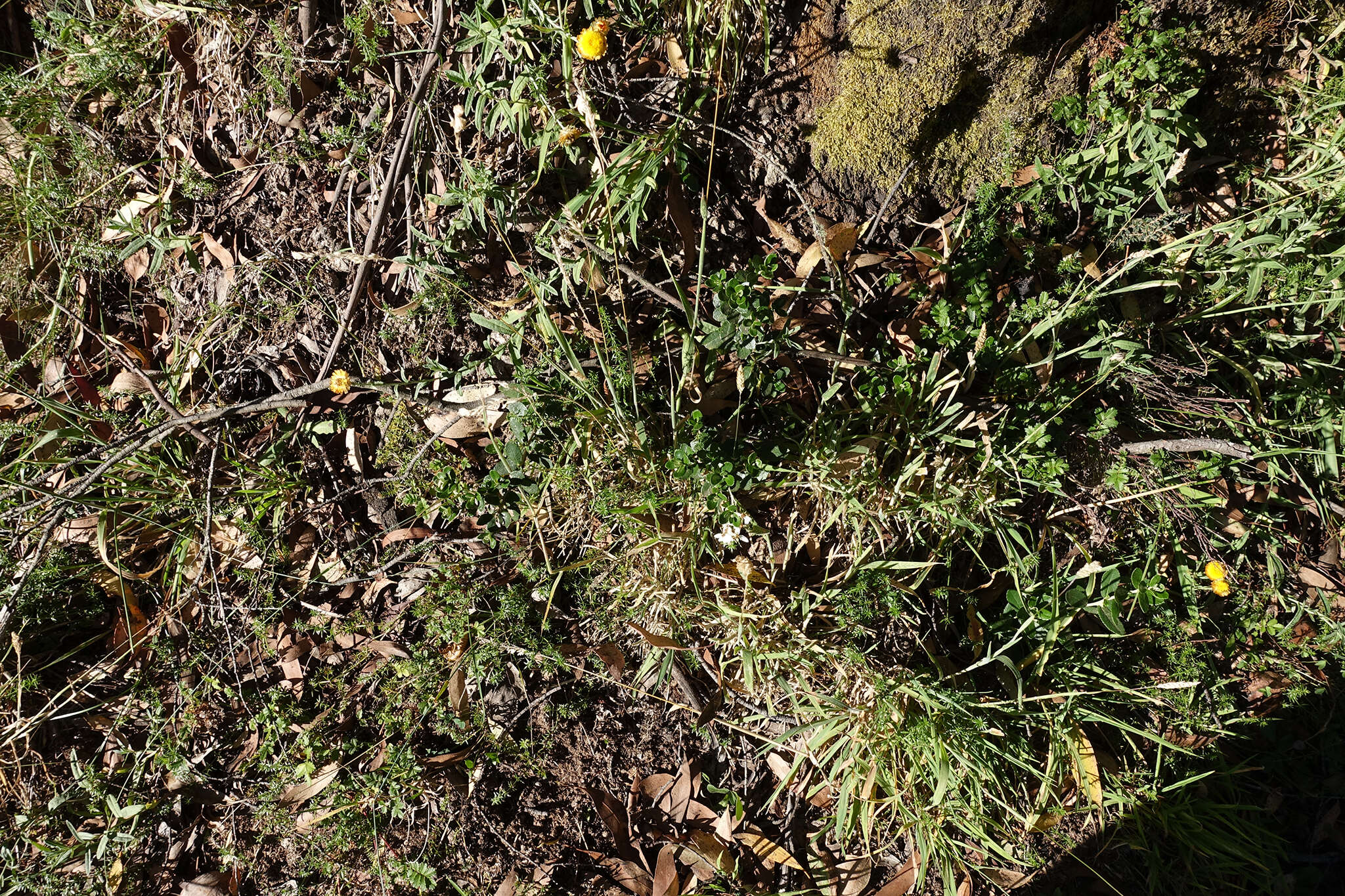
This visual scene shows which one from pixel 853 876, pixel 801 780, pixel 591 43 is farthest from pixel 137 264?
pixel 853 876

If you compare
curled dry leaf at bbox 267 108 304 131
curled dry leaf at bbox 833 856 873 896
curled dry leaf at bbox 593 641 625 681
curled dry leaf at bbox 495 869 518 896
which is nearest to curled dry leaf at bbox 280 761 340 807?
curled dry leaf at bbox 495 869 518 896

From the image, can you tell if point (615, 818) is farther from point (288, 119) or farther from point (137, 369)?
point (288, 119)

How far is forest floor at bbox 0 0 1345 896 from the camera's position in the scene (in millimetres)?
2152

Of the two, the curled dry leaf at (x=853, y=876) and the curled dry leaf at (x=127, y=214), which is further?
the curled dry leaf at (x=127, y=214)

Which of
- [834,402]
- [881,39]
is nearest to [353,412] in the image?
[834,402]

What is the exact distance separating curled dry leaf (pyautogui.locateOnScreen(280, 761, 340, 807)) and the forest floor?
0.02 meters

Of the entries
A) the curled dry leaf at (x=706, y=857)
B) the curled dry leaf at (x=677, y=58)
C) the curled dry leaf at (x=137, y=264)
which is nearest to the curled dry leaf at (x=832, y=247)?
A: the curled dry leaf at (x=677, y=58)

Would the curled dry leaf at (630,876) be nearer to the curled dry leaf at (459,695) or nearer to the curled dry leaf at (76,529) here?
the curled dry leaf at (459,695)

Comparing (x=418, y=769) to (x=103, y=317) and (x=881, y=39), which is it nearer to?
(x=103, y=317)

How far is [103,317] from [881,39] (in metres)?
2.72

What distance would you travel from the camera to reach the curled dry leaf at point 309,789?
2.33m

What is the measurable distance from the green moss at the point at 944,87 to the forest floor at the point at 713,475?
0.01m

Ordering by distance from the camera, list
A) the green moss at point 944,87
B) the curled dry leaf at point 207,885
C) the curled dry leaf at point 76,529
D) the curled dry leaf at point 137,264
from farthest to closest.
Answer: the curled dry leaf at point 137,264
the curled dry leaf at point 76,529
the curled dry leaf at point 207,885
the green moss at point 944,87

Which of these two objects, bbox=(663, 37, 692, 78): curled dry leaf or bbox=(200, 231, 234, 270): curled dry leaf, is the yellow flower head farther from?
bbox=(200, 231, 234, 270): curled dry leaf
